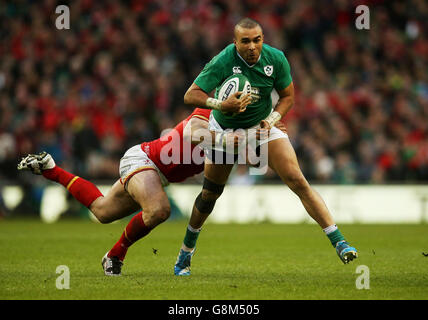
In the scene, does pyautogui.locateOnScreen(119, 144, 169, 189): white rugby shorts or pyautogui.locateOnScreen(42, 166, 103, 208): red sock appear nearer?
pyautogui.locateOnScreen(119, 144, 169, 189): white rugby shorts

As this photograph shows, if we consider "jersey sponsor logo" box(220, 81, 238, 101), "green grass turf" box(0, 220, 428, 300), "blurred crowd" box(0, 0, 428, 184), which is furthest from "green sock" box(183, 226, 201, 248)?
"blurred crowd" box(0, 0, 428, 184)

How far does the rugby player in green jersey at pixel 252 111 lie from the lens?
6988 mm

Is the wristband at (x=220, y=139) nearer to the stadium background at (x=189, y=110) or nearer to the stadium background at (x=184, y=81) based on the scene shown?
the stadium background at (x=189, y=110)

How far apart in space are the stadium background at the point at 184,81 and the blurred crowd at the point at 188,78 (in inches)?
1.3

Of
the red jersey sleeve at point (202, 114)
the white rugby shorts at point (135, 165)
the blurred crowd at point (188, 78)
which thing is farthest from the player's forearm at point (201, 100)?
the blurred crowd at point (188, 78)

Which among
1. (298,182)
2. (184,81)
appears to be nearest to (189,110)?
(184,81)

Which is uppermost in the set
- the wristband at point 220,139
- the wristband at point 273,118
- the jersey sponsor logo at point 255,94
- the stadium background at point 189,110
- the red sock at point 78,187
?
the stadium background at point 189,110

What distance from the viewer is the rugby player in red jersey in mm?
7262

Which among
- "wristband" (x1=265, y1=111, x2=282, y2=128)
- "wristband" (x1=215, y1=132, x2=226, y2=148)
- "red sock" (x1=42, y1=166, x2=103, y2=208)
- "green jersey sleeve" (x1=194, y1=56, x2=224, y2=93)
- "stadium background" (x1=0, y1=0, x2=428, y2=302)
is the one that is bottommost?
"red sock" (x1=42, y1=166, x2=103, y2=208)

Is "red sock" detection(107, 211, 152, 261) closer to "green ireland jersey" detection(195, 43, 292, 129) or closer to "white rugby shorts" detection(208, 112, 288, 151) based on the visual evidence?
"white rugby shorts" detection(208, 112, 288, 151)

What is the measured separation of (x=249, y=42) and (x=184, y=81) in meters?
12.3

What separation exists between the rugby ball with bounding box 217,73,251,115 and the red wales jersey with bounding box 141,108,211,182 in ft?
2.27

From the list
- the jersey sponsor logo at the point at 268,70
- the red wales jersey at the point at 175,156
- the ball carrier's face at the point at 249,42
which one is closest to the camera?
the ball carrier's face at the point at 249,42

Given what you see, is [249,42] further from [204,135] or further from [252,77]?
[204,135]
